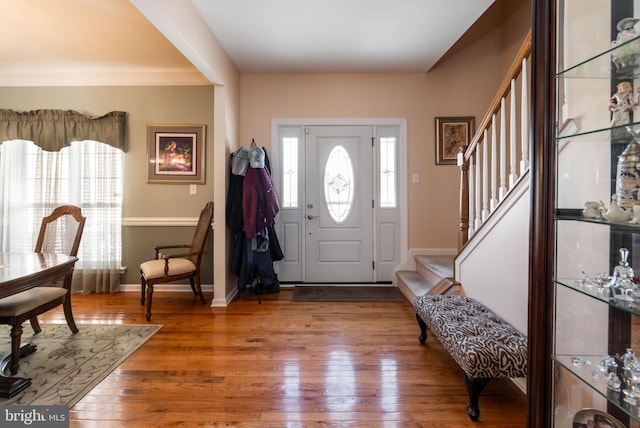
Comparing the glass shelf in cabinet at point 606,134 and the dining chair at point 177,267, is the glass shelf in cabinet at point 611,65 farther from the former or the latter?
the dining chair at point 177,267

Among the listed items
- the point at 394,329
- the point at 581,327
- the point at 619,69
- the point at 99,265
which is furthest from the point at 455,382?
the point at 99,265

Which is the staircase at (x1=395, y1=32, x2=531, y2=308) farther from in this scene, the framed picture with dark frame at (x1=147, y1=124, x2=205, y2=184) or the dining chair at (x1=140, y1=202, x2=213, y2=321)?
the framed picture with dark frame at (x1=147, y1=124, x2=205, y2=184)

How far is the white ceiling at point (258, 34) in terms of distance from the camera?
256cm

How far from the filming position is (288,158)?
402 centimetres

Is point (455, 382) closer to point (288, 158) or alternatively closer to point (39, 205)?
point (288, 158)

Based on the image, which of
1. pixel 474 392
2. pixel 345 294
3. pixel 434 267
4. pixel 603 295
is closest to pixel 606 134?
pixel 603 295

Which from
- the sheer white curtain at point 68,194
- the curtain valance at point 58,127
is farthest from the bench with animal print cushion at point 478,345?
the curtain valance at point 58,127

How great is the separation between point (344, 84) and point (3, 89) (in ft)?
13.6

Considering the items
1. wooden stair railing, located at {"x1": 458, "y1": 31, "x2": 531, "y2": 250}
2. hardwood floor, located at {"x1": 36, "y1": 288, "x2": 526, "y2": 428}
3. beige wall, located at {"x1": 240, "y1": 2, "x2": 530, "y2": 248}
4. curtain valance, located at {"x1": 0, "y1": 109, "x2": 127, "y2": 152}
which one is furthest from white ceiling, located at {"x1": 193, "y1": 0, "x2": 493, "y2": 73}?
hardwood floor, located at {"x1": 36, "y1": 288, "x2": 526, "y2": 428}

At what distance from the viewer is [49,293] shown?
2.27 metres

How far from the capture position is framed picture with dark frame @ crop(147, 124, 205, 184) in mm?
3758

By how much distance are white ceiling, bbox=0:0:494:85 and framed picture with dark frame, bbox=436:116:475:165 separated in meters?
0.76

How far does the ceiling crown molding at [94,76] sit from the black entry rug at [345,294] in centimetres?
296

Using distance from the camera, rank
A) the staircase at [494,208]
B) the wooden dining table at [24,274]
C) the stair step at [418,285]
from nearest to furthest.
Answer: the wooden dining table at [24,274], the staircase at [494,208], the stair step at [418,285]
